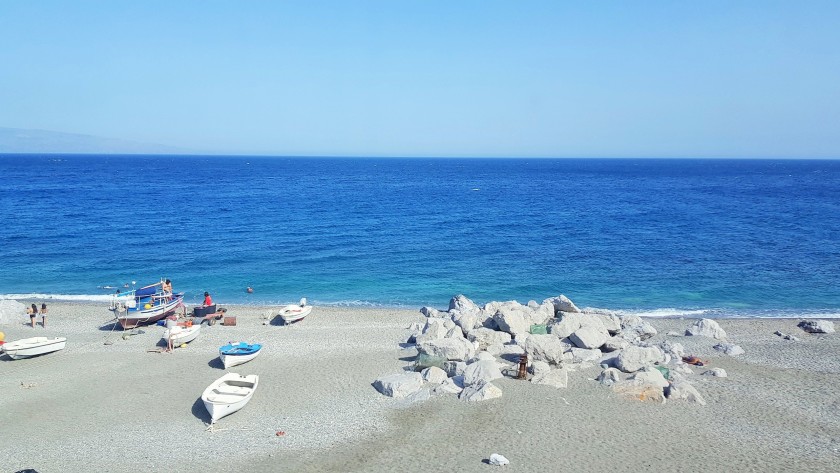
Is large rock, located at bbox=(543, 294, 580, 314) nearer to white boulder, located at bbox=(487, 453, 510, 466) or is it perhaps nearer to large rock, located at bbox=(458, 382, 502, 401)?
large rock, located at bbox=(458, 382, 502, 401)

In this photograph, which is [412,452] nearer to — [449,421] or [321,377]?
[449,421]

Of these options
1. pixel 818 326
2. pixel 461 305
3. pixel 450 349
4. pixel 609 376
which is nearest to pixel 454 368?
pixel 450 349

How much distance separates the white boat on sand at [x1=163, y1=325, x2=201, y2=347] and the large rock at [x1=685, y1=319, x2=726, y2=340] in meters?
21.5

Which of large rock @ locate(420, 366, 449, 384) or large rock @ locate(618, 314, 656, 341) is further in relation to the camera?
large rock @ locate(618, 314, 656, 341)

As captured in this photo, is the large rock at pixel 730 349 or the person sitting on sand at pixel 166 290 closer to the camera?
the large rock at pixel 730 349

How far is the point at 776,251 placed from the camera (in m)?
45.3

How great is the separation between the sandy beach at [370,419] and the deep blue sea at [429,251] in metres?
11.0

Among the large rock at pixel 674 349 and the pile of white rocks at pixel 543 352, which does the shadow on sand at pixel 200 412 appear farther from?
the large rock at pixel 674 349

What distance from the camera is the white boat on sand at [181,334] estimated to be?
78.3 feet

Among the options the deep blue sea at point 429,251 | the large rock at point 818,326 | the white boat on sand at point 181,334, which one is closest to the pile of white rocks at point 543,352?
the large rock at point 818,326

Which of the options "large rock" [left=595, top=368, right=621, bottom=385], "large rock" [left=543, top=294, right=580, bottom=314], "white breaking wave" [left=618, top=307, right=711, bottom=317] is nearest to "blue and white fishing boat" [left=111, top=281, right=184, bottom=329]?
"large rock" [left=543, top=294, right=580, bottom=314]

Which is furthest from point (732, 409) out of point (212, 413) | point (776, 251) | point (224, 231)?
point (224, 231)

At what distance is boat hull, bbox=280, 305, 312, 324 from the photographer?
27672mm

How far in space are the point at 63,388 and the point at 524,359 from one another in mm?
15525
